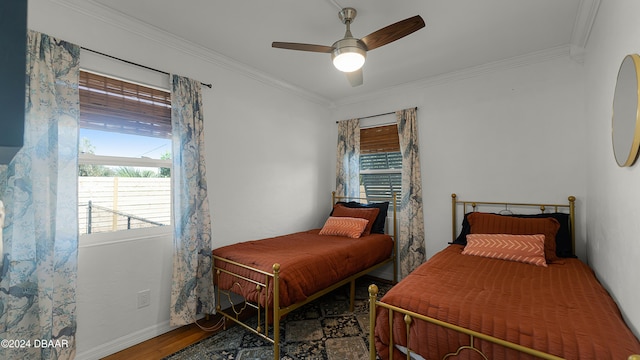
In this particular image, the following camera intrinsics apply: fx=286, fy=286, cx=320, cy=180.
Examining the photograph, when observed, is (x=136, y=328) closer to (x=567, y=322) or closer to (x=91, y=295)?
(x=91, y=295)

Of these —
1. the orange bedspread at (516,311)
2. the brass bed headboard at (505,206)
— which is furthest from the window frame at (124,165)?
the brass bed headboard at (505,206)

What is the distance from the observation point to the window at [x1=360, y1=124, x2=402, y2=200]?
12.2 ft

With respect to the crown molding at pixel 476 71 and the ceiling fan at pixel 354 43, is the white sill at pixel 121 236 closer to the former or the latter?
the ceiling fan at pixel 354 43

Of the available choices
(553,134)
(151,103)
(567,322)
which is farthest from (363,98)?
(567,322)

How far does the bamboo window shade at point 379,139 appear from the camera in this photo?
3691mm

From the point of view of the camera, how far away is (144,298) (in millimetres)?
2293

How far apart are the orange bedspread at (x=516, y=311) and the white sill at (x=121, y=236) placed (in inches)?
74.0

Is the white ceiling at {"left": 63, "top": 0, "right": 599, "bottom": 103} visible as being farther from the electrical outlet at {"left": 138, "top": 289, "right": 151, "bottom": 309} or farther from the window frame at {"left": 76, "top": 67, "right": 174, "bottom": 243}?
the electrical outlet at {"left": 138, "top": 289, "right": 151, "bottom": 309}

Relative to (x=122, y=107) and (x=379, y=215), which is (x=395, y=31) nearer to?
(x=122, y=107)

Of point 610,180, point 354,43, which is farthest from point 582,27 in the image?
point 354,43

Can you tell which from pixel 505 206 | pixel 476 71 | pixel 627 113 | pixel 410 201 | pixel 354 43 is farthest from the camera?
pixel 410 201

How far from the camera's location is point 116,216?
2.20 metres

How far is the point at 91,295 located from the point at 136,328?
0.45 m

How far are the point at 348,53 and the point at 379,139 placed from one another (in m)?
2.06
